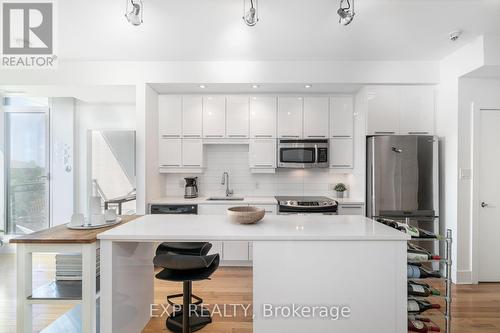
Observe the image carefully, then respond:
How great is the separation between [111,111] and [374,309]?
4654mm

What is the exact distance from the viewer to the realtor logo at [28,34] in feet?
8.35

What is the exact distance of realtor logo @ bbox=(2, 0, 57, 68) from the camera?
2545mm

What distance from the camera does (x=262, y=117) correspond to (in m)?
4.03

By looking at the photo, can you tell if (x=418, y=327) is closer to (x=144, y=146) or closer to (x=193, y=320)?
(x=193, y=320)

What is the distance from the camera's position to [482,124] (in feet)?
10.8

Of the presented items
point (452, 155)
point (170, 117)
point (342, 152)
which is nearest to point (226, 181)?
point (170, 117)

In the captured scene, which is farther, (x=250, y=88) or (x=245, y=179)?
(x=245, y=179)

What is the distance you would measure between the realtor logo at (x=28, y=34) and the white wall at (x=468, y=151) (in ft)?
14.9

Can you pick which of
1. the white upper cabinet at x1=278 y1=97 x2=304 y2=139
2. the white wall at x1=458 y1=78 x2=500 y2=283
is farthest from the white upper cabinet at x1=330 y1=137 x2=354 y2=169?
the white wall at x1=458 y1=78 x2=500 y2=283

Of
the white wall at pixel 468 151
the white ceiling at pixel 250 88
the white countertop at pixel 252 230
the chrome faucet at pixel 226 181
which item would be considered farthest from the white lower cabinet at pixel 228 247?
the white wall at pixel 468 151

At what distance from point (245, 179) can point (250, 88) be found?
1.44 m

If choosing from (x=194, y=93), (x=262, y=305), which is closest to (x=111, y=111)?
(x=194, y=93)

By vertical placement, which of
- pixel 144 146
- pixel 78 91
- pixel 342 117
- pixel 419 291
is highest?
pixel 78 91

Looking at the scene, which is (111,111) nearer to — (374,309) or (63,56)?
(63,56)
